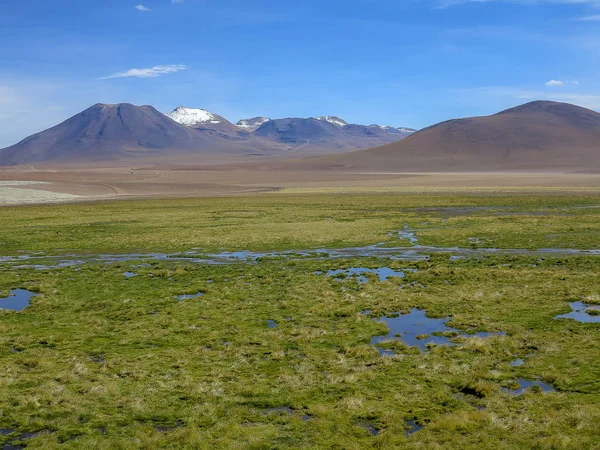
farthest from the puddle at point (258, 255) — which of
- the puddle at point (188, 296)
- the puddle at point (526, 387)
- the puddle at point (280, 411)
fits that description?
the puddle at point (280, 411)

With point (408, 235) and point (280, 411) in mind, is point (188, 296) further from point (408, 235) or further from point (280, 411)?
point (408, 235)

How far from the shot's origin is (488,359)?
13.3m

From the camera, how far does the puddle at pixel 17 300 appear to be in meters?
19.6

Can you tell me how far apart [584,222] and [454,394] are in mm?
35487

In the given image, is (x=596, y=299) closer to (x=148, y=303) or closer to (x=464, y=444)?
(x=464, y=444)

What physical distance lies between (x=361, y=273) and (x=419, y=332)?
9150mm

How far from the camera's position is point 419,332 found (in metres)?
15.8

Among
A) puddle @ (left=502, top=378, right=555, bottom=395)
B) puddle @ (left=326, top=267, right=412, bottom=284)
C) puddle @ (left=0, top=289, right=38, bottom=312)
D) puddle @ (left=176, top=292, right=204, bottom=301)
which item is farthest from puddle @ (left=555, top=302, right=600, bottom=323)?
puddle @ (left=0, top=289, right=38, bottom=312)

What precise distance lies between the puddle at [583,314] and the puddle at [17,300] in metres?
17.6

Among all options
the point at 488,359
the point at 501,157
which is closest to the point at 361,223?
the point at 488,359

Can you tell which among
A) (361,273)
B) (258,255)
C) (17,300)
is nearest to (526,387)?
(361,273)

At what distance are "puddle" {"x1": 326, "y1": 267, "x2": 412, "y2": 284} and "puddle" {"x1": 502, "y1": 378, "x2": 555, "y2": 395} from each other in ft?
35.9

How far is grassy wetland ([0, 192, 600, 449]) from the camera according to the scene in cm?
1005

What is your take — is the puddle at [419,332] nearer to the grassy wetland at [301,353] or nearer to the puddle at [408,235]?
the grassy wetland at [301,353]
